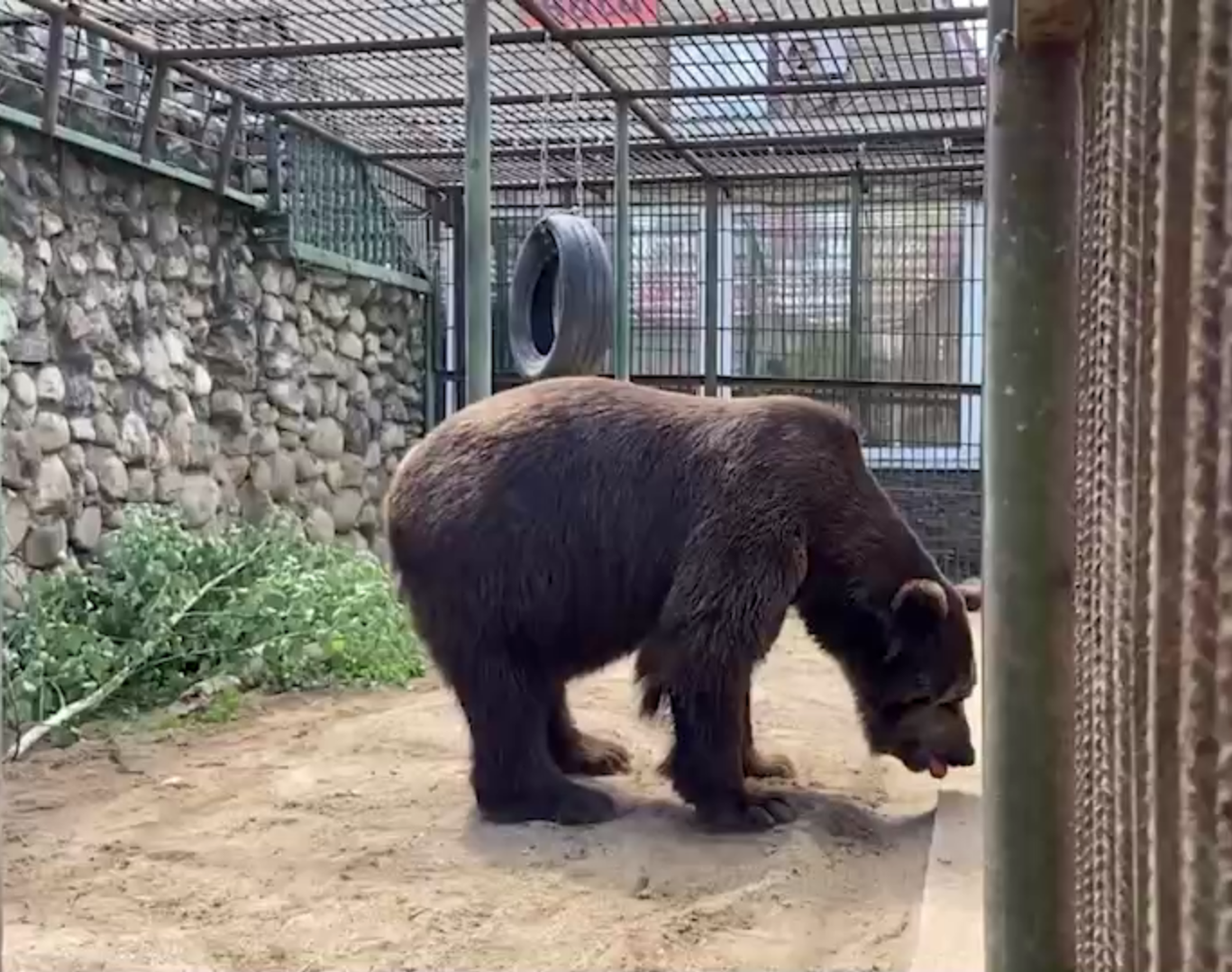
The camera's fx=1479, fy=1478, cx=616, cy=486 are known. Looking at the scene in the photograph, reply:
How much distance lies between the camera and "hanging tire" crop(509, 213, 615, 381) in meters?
6.16

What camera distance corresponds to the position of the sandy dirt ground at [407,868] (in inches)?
130

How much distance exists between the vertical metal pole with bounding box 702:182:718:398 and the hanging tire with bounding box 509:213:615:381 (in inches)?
171

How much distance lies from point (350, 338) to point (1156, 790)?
941 centimetres

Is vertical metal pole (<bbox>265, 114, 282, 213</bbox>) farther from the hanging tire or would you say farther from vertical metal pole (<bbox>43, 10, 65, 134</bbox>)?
the hanging tire

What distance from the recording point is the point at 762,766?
484 centimetres

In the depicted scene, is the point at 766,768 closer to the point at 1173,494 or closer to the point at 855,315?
the point at 1173,494

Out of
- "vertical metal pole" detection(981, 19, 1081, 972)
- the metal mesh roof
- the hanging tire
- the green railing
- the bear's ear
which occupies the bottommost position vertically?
the bear's ear

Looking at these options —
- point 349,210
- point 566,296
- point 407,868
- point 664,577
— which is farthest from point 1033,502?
point 349,210

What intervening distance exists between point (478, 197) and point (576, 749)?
2326 millimetres

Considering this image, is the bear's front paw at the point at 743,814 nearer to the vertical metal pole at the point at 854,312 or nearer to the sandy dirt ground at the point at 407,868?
the sandy dirt ground at the point at 407,868

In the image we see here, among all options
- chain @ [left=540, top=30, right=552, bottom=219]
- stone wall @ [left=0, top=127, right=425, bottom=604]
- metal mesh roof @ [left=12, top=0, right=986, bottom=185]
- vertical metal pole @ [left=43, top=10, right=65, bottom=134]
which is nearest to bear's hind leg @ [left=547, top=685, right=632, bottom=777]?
stone wall @ [left=0, top=127, right=425, bottom=604]

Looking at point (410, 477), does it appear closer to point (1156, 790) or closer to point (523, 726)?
point (523, 726)

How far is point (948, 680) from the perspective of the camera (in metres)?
4.40

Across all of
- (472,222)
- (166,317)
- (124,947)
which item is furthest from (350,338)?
(124,947)
